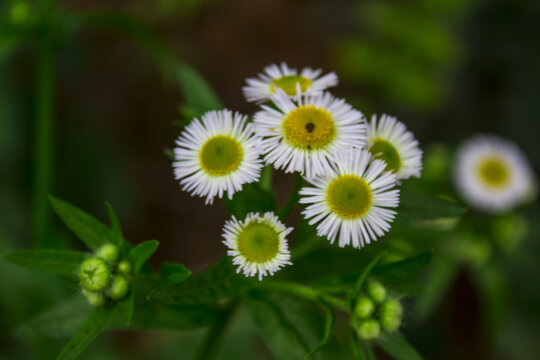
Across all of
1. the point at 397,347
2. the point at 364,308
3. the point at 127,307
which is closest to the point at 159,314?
the point at 127,307

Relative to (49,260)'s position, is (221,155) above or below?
above

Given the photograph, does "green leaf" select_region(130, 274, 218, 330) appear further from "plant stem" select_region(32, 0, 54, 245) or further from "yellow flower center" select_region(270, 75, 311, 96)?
"plant stem" select_region(32, 0, 54, 245)

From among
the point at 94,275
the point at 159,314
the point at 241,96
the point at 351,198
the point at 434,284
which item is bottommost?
the point at 434,284

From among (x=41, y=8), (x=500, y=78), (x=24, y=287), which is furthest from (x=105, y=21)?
(x=500, y=78)

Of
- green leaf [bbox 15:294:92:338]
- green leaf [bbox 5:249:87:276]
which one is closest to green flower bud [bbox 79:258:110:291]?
green leaf [bbox 5:249:87:276]

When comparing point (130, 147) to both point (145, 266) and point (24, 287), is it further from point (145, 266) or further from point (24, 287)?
point (145, 266)

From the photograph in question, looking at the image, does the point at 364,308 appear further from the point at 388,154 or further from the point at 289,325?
the point at 388,154
